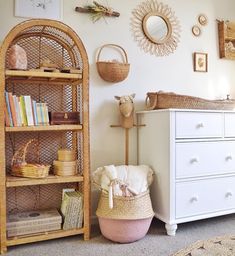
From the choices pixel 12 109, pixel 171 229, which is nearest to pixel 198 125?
pixel 171 229

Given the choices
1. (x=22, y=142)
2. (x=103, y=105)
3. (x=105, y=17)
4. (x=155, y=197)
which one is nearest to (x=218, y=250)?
(x=155, y=197)

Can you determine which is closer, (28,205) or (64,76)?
(64,76)

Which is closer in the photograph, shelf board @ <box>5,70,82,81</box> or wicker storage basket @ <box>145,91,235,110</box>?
shelf board @ <box>5,70,82,81</box>

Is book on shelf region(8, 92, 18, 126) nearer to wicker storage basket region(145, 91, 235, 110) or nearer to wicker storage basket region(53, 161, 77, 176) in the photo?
wicker storage basket region(53, 161, 77, 176)

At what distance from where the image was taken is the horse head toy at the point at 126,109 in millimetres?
2449

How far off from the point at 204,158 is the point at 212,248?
26.9 inches

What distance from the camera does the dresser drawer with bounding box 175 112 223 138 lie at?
2.20 m

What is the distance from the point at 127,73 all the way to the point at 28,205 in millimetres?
1375

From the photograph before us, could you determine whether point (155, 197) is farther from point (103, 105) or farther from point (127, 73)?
point (127, 73)

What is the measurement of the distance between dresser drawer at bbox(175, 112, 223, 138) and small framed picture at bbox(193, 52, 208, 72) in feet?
2.43

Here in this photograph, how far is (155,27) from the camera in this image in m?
2.73

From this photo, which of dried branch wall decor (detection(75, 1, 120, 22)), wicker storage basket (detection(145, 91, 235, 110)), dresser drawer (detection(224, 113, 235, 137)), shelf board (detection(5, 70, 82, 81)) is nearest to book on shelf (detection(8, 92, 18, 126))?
shelf board (detection(5, 70, 82, 81))

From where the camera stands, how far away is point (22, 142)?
2279mm

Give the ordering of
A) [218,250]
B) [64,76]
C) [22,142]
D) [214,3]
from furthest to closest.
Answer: [214,3] < [22,142] < [64,76] < [218,250]
